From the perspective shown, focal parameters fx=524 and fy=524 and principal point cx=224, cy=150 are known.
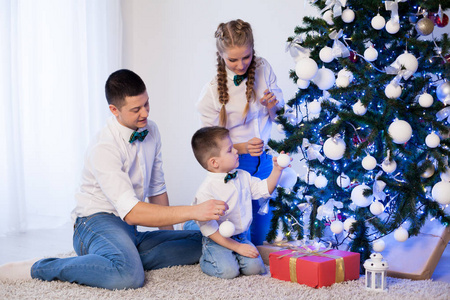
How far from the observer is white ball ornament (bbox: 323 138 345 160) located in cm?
206

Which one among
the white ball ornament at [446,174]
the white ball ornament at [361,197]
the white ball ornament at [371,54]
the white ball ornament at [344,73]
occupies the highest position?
the white ball ornament at [371,54]

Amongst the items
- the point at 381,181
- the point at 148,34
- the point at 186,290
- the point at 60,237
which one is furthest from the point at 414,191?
the point at 148,34

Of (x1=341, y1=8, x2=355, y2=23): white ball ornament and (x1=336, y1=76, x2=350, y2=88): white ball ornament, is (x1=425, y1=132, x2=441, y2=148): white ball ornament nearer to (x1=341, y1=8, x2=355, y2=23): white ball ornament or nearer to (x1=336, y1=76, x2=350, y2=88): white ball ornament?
(x1=336, y1=76, x2=350, y2=88): white ball ornament

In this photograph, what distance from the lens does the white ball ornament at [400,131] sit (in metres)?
1.94

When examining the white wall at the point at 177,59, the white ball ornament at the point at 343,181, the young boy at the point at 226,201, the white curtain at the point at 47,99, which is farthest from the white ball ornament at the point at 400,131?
the white curtain at the point at 47,99

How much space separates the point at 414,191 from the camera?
2041mm

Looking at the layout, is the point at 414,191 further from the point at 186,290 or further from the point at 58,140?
the point at 58,140

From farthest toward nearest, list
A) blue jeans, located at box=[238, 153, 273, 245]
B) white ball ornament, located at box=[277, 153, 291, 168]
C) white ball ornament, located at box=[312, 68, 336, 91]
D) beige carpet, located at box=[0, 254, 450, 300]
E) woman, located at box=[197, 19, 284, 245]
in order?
1. blue jeans, located at box=[238, 153, 273, 245]
2. woman, located at box=[197, 19, 284, 245]
3. white ball ornament, located at box=[277, 153, 291, 168]
4. white ball ornament, located at box=[312, 68, 336, 91]
5. beige carpet, located at box=[0, 254, 450, 300]

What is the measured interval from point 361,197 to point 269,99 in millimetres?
657

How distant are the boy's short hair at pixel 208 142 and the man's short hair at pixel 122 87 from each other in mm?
318

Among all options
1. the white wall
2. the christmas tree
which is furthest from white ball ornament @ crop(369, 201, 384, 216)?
the white wall

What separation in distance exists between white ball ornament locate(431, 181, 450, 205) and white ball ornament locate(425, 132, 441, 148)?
5.6 inches

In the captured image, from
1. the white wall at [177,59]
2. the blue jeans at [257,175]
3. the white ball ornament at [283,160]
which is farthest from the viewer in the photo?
the white wall at [177,59]

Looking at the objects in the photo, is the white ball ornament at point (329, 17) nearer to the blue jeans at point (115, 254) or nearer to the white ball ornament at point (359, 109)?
the white ball ornament at point (359, 109)
